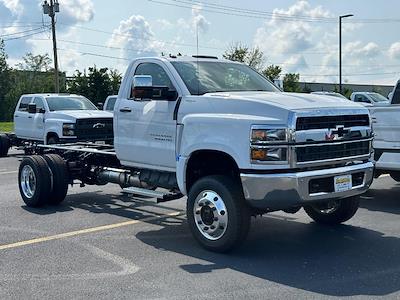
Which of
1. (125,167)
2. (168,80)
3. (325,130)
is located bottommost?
(125,167)

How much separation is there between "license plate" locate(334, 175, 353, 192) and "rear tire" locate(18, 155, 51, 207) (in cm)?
494

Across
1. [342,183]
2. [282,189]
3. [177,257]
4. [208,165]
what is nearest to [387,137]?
[342,183]

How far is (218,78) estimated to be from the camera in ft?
24.1

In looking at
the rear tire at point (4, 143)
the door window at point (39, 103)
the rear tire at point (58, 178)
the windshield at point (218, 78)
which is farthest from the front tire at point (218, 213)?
the rear tire at point (4, 143)

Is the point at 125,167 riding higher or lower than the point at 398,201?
higher

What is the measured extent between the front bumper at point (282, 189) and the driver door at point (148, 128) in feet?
4.68

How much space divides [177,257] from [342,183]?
6.50 feet

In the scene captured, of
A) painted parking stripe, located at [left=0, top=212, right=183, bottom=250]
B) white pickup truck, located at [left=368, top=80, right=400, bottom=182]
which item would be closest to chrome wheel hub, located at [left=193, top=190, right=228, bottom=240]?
painted parking stripe, located at [left=0, top=212, right=183, bottom=250]

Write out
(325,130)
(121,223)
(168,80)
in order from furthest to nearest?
(121,223)
(168,80)
(325,130)

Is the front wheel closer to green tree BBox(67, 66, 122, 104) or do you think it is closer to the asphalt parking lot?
the asphalt parking lot

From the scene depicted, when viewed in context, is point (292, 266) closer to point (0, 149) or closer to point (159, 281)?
point (159, 281)

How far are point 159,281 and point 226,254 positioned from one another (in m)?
1.12

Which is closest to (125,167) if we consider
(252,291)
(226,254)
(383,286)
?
(226,254)

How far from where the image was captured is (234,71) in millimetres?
7727
